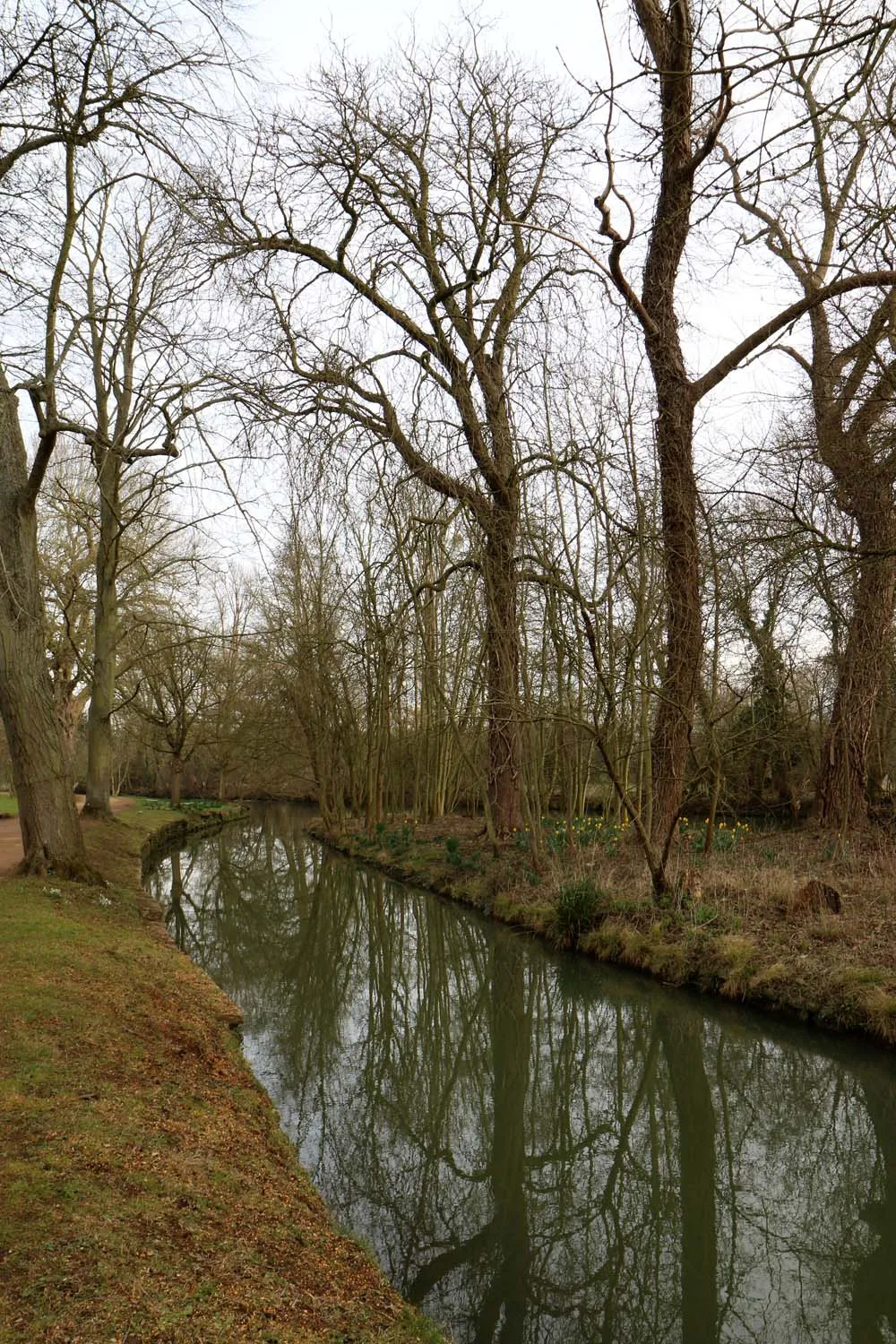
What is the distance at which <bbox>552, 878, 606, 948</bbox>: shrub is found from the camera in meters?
10.6

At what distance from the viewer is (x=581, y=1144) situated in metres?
6.15

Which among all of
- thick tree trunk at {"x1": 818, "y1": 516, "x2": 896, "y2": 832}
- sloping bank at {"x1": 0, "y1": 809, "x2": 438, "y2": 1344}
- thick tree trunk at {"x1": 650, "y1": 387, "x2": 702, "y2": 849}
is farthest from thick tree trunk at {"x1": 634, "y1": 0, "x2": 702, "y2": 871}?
sloping bank at {"x1": 0, "y1": 809, "x2": 438, "y2": 1344}

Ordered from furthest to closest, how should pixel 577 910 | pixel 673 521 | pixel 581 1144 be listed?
pixel 577 910 → pixel 673 521 → pixel 581 1144

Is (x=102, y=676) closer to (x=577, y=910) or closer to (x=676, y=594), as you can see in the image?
(x=577, y=910)

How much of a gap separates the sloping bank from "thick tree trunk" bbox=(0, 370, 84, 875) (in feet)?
9.22

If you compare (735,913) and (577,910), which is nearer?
(735,913)

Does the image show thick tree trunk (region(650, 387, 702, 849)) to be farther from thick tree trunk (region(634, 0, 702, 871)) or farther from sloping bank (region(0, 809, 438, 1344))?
sloping bank (region(0, 809, 438, 1344))

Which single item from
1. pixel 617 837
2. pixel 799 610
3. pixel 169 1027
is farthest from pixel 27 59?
pixel 617 837

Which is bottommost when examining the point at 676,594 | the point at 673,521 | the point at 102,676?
the point at 676,594

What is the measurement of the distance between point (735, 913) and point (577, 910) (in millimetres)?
1775

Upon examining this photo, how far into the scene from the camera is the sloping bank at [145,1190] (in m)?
2.96

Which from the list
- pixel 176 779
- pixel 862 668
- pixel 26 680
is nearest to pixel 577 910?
pixel 862 668

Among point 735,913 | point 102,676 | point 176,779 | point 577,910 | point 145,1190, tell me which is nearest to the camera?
point 145,1190

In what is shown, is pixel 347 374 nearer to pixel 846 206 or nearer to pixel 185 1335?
pixel 846 206
